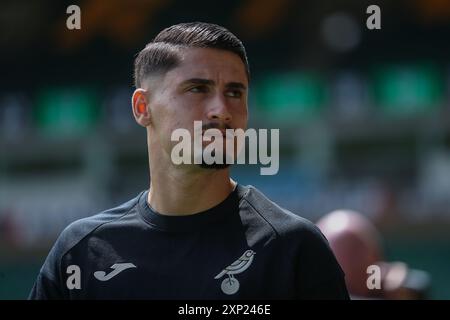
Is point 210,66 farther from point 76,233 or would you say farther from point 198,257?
point 76,233

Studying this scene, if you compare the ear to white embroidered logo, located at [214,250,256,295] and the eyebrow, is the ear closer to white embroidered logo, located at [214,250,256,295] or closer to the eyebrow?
the eyebrow

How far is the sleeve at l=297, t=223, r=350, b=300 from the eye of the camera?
8.55 ft

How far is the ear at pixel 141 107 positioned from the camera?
2971 millimetres

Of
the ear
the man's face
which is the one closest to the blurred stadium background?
the ear

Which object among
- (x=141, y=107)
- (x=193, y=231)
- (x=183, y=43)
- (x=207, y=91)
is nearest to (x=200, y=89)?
(x=207, y=91)

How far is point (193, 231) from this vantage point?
2.80 metres

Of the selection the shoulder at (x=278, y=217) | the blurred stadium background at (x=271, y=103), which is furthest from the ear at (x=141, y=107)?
the blurred stadium background at (x=271, y=103)

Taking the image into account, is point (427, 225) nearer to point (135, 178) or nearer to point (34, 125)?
point (135, 178)

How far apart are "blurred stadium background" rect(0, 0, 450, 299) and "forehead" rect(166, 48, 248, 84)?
11350 mm

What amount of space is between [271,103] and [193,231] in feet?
45.6

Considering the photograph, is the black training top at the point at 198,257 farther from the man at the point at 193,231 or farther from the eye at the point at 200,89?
the eye at the point at 200,89

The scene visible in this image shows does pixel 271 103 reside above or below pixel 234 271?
above

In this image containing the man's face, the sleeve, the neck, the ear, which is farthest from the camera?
the ear

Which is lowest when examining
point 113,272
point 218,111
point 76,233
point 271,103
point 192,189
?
point 113,272
